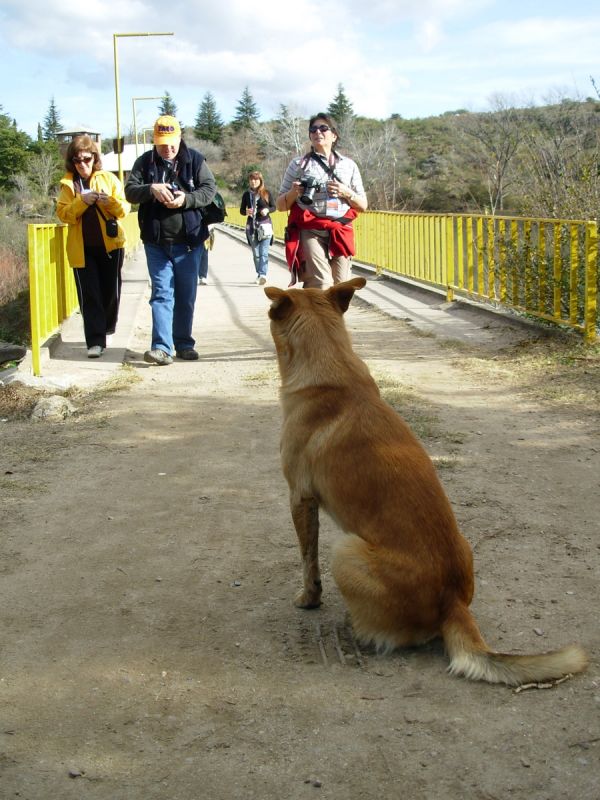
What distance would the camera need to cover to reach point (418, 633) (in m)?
3.06

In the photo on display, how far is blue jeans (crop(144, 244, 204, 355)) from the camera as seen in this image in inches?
320

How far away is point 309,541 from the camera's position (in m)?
3.46

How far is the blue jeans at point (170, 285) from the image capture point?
812 centimetres

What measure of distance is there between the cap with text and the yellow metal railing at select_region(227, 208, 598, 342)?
3946 millimetres

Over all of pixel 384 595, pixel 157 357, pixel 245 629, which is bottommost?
pixel 245 629

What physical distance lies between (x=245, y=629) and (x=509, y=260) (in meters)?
7.93

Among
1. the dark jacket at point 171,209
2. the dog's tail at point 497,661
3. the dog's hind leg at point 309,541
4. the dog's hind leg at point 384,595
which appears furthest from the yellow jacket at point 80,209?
the dog's tail at point 497,661

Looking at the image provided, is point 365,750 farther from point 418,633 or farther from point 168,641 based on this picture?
point 168,641

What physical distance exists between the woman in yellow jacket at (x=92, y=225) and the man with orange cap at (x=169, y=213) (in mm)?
326

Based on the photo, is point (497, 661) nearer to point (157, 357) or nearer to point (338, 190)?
point (338, 190)

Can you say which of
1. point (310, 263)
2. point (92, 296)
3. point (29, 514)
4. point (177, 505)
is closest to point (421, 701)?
point (177, 505)

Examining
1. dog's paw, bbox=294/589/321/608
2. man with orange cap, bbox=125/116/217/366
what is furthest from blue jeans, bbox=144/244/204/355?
A: dog's paw, bbox=294/589/321/608

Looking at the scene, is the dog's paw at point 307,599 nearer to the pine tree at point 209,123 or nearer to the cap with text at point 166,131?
the cap with text at point 166,131

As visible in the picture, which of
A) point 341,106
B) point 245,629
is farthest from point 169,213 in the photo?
point 341,106
